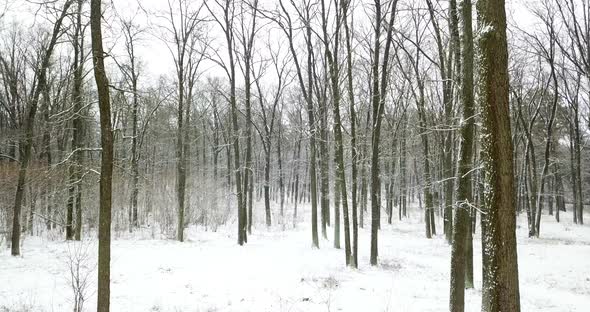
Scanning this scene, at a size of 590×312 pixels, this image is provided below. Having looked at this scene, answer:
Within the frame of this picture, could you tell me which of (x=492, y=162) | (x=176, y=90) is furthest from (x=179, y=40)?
(x=492, y=162)

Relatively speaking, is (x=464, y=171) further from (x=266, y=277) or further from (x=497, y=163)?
(x=266, y=277)

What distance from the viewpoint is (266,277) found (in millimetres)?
10062

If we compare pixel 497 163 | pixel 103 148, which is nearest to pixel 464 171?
pixel 497 163

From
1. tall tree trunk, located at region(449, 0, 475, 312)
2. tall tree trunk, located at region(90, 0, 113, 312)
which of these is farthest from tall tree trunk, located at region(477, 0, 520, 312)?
tall tree trunk, located at region(90, 0, 113, 312)

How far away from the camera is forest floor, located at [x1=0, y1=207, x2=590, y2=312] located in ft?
25.1

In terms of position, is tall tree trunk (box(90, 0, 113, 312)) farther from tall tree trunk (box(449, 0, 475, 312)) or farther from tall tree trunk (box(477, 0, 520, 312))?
tall tree trunk (box(449, 0, 475, 312))

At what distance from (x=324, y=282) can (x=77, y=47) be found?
13364 millimetres

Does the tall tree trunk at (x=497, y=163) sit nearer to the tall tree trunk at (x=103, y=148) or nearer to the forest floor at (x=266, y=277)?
the forest floor at (x=266, y=277)

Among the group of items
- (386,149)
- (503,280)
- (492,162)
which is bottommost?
(503,280)

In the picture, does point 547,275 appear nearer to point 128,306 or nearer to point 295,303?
point 295,303

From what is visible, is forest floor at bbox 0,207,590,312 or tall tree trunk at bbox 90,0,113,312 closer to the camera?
tall tree trunk at bbox 90,0,113,312

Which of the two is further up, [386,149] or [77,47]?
[77,47]

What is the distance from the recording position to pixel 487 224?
4148 millimetres

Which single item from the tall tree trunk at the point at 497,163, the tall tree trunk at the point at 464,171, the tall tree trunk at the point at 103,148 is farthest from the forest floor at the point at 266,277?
the tall tree trunk at the point at 497,163
